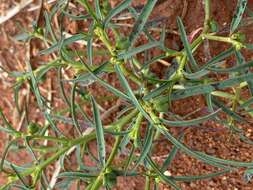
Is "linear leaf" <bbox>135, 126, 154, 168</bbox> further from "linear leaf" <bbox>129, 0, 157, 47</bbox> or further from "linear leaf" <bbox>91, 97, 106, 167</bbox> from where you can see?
"linear leaf" <bbox>129, 0, 157, 47</bbox>

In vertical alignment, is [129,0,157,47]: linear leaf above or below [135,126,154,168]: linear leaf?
above

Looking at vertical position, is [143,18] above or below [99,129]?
above

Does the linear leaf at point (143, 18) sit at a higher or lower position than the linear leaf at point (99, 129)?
higher

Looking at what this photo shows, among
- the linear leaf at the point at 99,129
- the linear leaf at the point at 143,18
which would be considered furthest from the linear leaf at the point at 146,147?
the linear leaf at the point at 143,18

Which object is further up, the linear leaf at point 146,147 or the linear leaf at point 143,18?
the linear leaf at point 143,18

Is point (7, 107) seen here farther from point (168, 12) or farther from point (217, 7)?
point (217, 7)

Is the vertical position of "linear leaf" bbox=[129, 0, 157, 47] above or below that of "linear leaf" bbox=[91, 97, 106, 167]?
above

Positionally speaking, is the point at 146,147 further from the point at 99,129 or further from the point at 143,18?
the point at 143,18

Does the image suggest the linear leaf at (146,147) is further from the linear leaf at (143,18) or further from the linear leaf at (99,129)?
the linear leaf at (143,18)

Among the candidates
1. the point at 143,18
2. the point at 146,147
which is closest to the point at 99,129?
the point at 146,147

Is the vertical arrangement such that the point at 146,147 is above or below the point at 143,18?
below

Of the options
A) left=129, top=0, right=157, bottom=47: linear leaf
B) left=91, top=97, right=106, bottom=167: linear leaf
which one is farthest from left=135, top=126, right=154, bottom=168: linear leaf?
left=129, top=0, right=157, bottom=47: linear leaf
